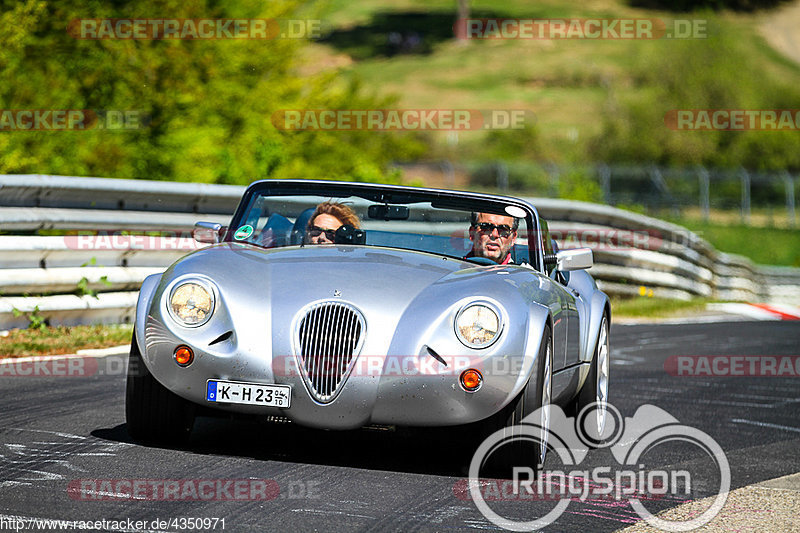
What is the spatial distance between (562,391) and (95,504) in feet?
8.47

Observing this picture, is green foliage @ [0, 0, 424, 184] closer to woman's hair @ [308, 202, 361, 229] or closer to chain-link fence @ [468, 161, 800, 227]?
woman's hair @ [308, 202, 361, 229]

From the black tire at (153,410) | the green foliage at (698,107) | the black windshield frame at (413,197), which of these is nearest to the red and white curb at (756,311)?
the black windshield frame at (413,197)

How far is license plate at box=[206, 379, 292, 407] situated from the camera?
17.7ft

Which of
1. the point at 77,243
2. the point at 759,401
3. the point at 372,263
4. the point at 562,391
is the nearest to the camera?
the point at 372,263

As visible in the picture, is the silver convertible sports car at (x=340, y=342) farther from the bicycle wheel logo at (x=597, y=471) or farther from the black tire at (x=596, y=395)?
the black tire at (x=596, y=395)

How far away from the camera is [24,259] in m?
9.40

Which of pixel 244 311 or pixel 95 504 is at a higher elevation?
pixel 244 311

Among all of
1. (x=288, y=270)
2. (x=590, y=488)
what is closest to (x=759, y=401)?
(x=590, y=488)

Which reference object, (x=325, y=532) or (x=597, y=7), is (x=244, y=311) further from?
(x=597, y=7)

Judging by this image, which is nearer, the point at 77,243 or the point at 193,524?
the point at 193,524

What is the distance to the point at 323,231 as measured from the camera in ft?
21.7

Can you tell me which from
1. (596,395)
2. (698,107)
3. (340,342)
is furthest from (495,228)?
(698,107)

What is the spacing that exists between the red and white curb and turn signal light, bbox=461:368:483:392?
13199 millimetres

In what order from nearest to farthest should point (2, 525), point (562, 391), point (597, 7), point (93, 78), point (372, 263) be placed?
point (2, 525), point (372, 263), point (562, 391), point (93, 78), point (597, 7)
